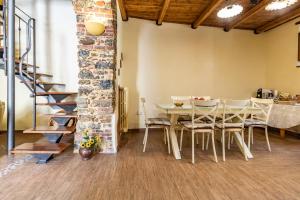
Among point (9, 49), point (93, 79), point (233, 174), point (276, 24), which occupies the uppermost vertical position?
point (276, 24)

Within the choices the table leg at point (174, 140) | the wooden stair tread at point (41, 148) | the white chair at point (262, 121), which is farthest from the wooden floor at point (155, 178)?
the white chair at point (262, 121)

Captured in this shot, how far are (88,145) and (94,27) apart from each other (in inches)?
72.3

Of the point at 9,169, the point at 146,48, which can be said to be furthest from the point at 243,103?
the point at 9,169

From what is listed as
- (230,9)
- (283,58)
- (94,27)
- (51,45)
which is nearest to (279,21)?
(283,58)

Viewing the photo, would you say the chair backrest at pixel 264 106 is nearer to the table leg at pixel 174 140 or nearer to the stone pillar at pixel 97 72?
the table leg at pixel 174 140

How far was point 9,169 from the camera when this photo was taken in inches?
116

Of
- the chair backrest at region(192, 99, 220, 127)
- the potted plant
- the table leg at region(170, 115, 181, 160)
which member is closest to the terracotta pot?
the potted plant

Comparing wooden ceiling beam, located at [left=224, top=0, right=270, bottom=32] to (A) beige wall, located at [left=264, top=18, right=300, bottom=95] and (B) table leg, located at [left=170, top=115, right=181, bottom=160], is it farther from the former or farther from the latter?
(B) table leg, located at [left=170, top=115, right=181, bottom=160]

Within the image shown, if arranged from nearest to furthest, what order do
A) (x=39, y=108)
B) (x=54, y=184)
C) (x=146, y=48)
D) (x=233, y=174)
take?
(x=54, y=184) → (x=233, y=174) → (x=39, y=108) → (x=146, y=48)

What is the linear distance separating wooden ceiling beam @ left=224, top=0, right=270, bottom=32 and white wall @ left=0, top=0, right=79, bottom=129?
4105mm

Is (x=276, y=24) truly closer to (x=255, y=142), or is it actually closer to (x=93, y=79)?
(x=255, y=142)

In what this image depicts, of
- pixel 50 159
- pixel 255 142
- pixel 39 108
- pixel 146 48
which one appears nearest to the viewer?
pixel 50 159

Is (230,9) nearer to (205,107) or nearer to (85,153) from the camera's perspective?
(205,107)

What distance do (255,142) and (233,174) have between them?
6.74 ft
